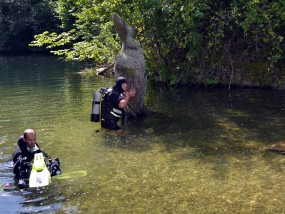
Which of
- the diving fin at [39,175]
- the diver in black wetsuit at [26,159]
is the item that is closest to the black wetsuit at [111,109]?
the diver in black wetsuit at [26,159]

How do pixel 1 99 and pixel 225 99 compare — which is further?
pixel 1 99

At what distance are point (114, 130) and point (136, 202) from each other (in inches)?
185

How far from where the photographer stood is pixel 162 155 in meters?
9.49

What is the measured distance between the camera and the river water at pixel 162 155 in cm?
701

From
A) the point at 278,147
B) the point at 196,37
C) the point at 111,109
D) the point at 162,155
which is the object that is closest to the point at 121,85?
the point at 111,109

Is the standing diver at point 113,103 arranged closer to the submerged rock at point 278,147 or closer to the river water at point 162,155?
the river water at point 162,155

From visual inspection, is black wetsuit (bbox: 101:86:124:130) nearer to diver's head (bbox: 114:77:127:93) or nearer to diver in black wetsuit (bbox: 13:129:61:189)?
diver's head (bbox: 114:77:127:93)

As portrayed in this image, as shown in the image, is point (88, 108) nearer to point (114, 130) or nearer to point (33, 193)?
point (114, 130)

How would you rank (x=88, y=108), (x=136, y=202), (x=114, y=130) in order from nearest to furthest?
(x=136, y=202) < (x=114, y=130) < (x=88, y=108)

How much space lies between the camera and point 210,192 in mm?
7328

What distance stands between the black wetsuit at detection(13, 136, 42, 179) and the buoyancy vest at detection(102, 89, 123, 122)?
3.21 metres

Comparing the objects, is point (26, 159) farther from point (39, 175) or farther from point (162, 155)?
point (162, 155)

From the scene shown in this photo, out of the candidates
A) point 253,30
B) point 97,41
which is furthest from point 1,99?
point 253,30

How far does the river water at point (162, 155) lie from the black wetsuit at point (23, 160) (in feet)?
0.97
